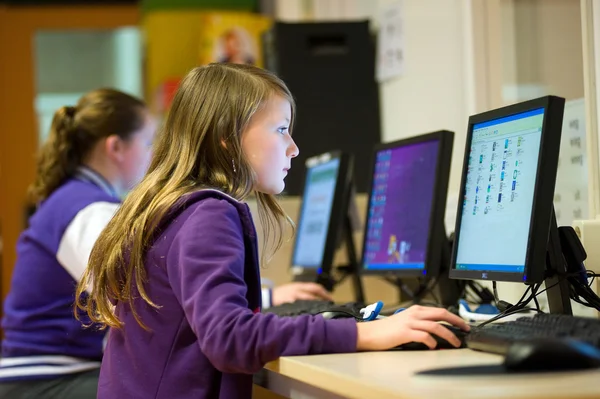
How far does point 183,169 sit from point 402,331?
462 millimetres

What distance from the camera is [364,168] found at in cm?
334

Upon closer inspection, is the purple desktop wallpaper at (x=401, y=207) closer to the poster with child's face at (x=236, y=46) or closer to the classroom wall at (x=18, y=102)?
the poster with child's face at (x=236, y=46)

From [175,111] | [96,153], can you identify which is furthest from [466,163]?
[96,153]

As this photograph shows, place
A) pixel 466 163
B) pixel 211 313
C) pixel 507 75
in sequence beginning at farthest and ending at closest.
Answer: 1. pixel 507 75
2. pixel 466 163
3. pixel 211 313

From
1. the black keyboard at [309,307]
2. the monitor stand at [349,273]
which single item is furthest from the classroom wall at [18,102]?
the black keyboard at [309,307]

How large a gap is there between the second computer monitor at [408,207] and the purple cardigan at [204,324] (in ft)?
2.16

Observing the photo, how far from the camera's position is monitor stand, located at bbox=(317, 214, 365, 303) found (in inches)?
100

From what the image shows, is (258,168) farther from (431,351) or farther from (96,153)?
(96,153)

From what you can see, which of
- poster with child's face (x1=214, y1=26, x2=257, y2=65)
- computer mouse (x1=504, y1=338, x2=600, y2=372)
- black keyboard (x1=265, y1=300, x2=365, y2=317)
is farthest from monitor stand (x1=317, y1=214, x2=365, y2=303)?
poster with child's face (x1=214, y1=26, x2=257, y2=65)

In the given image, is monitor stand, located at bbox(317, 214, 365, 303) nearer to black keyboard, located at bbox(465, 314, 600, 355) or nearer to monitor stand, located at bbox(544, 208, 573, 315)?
monitor stand, located at bbox(544, 208, 573, 315)

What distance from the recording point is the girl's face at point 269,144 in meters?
1.60

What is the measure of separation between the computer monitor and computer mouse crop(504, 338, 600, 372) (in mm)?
411

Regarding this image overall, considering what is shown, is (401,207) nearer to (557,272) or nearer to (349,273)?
(349,273)

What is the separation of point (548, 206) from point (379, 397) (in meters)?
0.60
